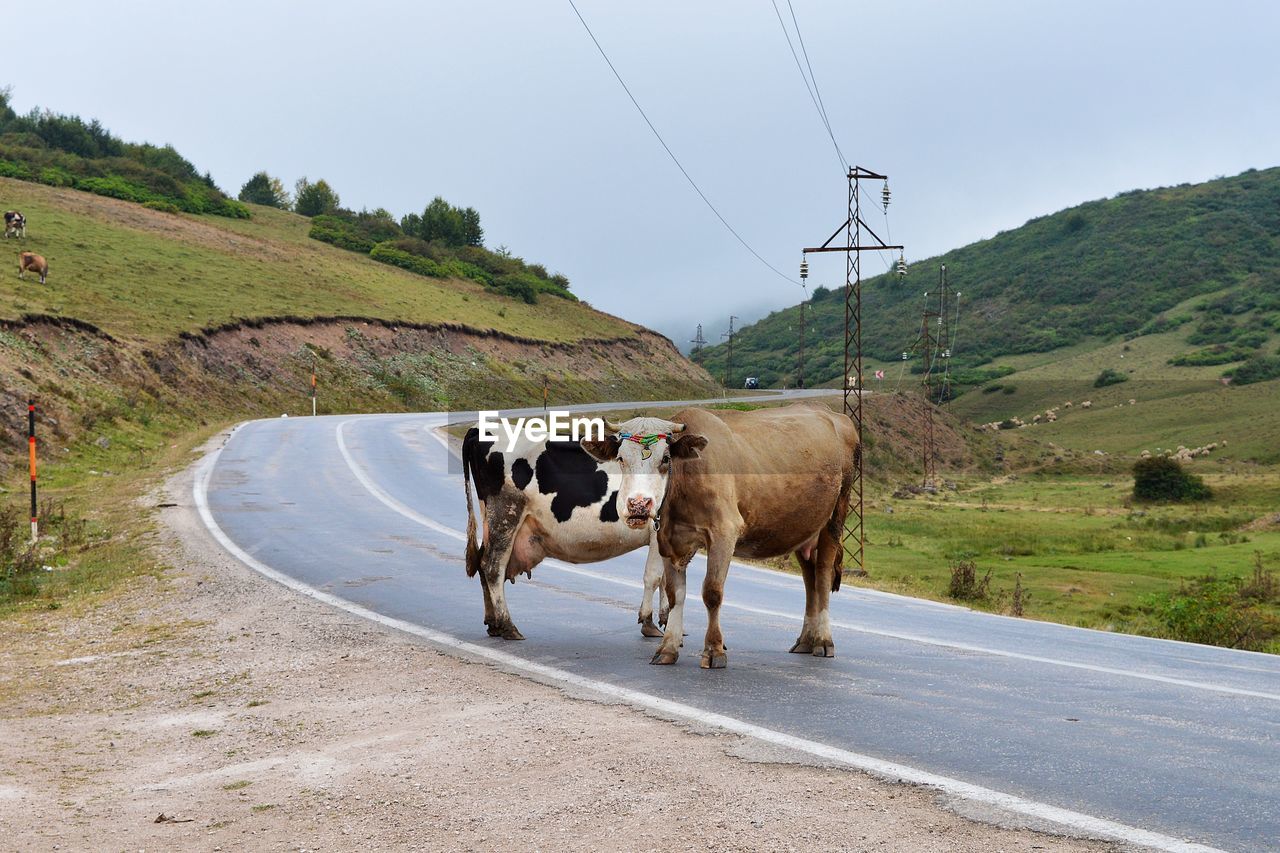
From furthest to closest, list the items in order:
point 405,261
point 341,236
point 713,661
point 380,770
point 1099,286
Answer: point 1099,286 < point 341,236 < point 405,261 < point 713,661 < point 380,770

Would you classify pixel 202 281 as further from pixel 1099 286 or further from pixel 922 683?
pixel 1099 286

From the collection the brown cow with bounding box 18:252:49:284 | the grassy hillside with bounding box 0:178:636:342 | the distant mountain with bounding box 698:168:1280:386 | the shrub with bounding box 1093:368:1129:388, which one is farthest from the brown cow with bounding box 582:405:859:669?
the distant mountain with bounding box 698:168:1280:386

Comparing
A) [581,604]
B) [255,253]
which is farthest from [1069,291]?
[581,604]

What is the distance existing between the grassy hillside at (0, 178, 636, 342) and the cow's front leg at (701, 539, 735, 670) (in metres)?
38.1

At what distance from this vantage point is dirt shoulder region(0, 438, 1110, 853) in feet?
17.6

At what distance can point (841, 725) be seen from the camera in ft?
23.9

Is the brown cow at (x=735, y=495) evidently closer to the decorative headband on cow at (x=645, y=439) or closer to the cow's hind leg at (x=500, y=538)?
the decorative headband on cow at (x=645, y=439)

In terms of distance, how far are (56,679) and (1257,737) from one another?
966 cm

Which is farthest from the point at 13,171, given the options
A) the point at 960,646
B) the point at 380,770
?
the point at 380,770

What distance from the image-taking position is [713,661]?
29.5 feet

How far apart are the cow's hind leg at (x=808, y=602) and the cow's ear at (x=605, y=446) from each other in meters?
2.15

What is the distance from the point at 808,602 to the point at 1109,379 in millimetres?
106248

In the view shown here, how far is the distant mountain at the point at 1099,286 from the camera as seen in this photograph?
123 meters

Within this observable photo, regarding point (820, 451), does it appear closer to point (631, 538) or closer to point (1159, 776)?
point (631, 538)
